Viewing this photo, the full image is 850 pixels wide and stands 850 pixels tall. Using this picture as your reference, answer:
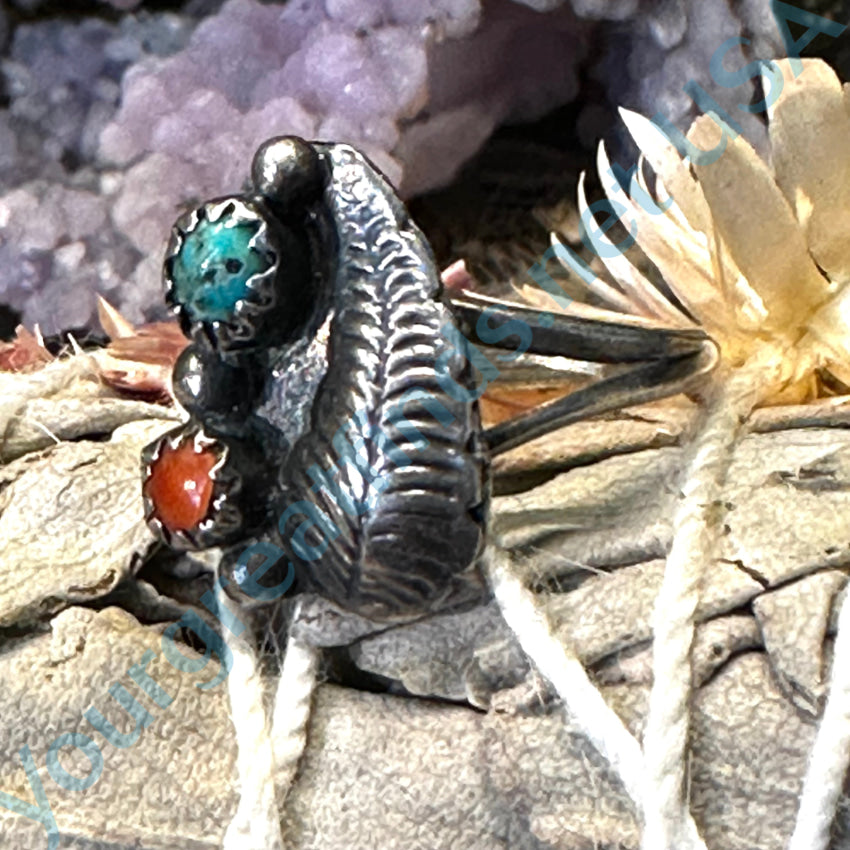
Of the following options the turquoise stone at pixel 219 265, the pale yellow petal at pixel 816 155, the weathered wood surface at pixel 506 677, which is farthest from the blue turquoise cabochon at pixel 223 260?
the pale yellow petal at pixel 816 155

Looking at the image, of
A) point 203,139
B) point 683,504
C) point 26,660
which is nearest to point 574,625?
point 683,504

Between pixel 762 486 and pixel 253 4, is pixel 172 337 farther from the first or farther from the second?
pixel 762 486

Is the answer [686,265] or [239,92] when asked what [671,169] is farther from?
[239,92]

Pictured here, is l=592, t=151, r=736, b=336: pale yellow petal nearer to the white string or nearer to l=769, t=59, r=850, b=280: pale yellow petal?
l=769, t=59, r=850, b=280: pale yellow petal

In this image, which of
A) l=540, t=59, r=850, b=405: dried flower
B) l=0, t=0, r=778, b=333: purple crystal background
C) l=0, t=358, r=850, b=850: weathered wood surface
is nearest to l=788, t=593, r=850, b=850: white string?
l=0, t=358, r=850, b=850: weathered wood surface

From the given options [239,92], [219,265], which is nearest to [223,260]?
[219,265]

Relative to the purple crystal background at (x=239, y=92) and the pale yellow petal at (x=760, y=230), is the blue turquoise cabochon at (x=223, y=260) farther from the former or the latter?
the purple crystal background at (x=239, y=92)

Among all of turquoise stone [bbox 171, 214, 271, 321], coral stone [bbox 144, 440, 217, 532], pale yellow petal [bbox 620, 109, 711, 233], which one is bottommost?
coral stone [bbox 144, 440, 217, 532]
